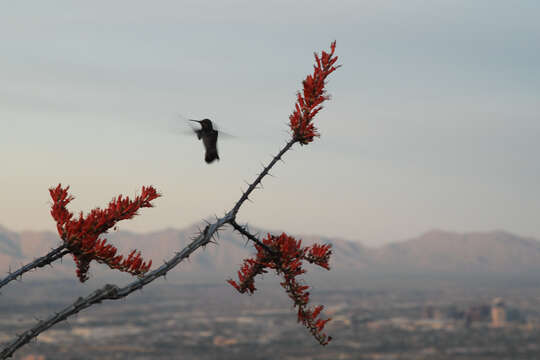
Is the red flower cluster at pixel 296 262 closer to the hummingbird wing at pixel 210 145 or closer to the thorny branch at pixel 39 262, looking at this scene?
the hummingbird wing at pixel 210 145

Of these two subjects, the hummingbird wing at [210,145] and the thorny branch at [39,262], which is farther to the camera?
the hummingbird wing at [210,145]

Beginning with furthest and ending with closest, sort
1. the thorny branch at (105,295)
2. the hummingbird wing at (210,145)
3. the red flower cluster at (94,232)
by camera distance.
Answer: the hummingbird wing at (210,145), the red flower cluster at (94,232), the thorny branch at (105,295)

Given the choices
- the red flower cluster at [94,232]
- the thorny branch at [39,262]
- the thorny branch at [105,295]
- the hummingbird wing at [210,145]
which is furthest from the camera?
the hummingbird wing at [210,145]

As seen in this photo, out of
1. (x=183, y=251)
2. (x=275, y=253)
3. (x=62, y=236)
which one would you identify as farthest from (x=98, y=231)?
(x=275, y=253)

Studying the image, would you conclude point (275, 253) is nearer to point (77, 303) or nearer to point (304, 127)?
point (304, 127)

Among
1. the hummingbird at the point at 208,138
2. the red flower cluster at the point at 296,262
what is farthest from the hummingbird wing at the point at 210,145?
the red flower cluster at the point at 296,262

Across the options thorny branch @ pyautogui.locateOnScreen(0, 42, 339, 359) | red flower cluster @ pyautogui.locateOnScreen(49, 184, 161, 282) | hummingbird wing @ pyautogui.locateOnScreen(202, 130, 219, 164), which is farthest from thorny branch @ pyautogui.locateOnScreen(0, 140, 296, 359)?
hummingbird wing @ pyautogui.locateOnScreen(202, 130, 219, 164)

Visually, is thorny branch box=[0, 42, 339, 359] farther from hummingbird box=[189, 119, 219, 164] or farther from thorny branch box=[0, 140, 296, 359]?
hummingbird box=[189, 119, 219, 164]

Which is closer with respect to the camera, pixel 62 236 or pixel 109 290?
pixel 109 290
